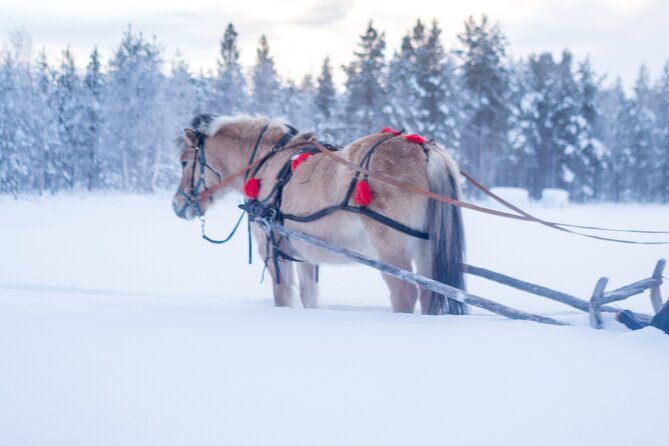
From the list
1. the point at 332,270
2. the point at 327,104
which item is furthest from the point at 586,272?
the point at 327,104

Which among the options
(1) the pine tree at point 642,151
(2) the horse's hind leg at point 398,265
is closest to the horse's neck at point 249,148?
(2) the horse's hind leg at point 398,265

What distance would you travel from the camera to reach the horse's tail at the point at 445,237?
3.82m

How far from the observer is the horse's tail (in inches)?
151

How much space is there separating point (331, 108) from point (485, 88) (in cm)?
A: 1199

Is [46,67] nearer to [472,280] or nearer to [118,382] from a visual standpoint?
[472,280]

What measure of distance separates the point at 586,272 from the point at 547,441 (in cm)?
736

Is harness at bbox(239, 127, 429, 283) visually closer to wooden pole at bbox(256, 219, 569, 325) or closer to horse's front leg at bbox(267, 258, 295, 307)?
horse's front leg at bbox(267, 258, 295, 307)

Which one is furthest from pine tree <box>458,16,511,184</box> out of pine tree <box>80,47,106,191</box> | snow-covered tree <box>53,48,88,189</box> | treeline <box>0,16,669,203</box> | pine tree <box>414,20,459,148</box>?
snow-covered tree <box>53,48,88,189</box>

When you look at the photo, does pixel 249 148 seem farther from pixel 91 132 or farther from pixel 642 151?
pixel 642 151

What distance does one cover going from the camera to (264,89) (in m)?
39.9

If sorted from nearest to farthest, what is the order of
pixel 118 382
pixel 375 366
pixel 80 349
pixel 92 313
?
pixel 118 382
pixel 375 366
pixel 80 349
pixel 92 313

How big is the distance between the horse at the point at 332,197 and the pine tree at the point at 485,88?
113 feet

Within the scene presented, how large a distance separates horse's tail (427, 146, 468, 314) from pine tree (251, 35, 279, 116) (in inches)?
1423

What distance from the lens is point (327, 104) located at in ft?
134
